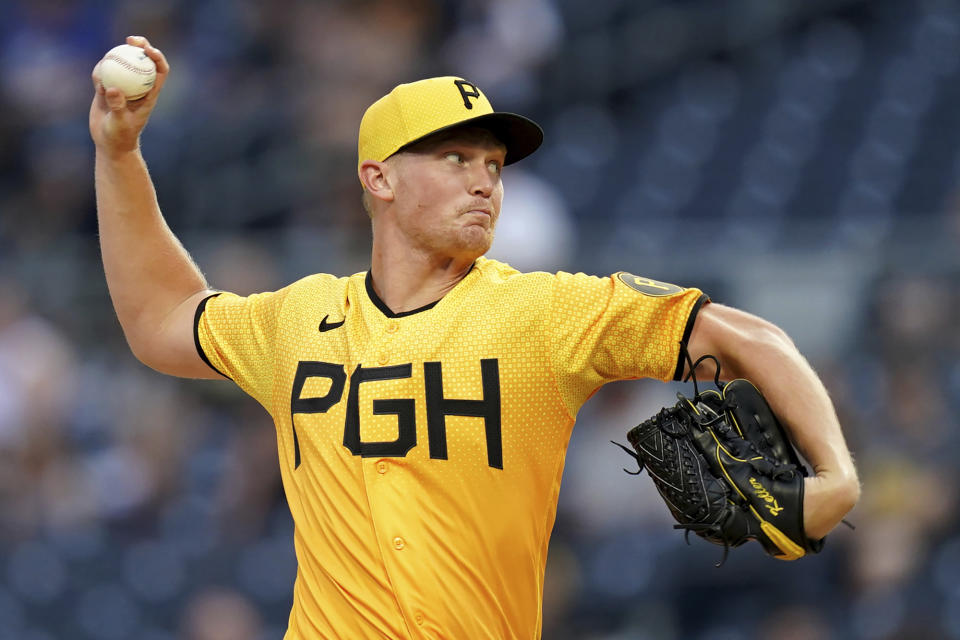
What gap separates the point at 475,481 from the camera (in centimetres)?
329

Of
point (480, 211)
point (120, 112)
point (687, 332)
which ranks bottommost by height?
point (687, 332)

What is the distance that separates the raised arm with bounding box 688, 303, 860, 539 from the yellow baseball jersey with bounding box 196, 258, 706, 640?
85mm

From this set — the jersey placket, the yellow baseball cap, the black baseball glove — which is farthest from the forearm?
the black baseball glove

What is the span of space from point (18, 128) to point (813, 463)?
23.3 ft

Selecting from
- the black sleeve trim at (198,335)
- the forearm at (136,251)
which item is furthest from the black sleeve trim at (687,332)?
the forearm at (136,251)

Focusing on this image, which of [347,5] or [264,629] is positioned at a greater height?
[347,5]

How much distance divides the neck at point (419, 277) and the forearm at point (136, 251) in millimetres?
741

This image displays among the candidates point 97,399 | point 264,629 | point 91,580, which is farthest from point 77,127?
point 264,629

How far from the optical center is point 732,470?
3.12 metres

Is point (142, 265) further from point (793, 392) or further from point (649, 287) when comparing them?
Result: point (793, 392)

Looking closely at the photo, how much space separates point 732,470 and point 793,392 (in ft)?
0.77

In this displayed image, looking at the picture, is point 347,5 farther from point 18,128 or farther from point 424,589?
point 424,589

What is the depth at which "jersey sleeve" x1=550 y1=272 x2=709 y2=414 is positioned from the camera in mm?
3180

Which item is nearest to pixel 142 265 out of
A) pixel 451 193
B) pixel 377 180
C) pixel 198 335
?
pixel 198 335
